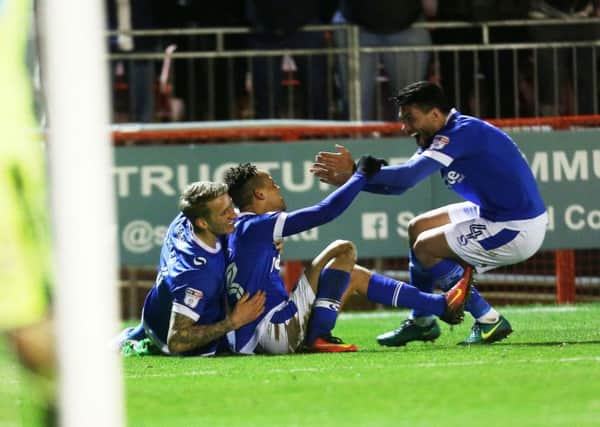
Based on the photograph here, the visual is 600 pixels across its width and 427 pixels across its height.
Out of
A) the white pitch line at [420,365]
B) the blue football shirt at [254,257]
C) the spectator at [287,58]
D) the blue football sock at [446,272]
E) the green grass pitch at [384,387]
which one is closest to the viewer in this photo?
the green grass pitch at [384,387]

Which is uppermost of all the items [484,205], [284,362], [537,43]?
[537,43]

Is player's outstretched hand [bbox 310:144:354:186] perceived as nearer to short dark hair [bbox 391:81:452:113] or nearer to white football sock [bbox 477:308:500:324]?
short dark hair [bbox 391:81:452:113]

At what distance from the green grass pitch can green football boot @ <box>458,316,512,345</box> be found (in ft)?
0.23

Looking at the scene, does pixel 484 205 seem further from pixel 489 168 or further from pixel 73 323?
pixel 73 323

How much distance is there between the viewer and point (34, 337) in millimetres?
4332

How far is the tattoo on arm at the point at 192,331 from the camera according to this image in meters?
8.94

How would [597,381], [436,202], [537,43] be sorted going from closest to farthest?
[597,381] < [436,202] < [537,43]

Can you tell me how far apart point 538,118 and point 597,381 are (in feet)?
20.3

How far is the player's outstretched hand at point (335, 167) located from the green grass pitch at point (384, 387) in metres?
1.11

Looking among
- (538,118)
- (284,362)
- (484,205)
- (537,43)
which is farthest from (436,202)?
(284,362)

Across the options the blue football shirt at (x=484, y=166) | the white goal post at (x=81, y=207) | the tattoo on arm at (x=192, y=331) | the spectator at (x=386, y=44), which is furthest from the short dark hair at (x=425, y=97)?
the white goal post at (x=81, y=207)

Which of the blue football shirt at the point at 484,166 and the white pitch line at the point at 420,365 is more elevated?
the blue football shirt at the point at 484,166

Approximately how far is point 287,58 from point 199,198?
517 cm

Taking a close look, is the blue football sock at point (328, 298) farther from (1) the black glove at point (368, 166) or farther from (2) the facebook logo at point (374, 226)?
(2) the facebook logo at point (374, 226)
